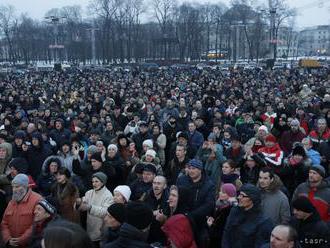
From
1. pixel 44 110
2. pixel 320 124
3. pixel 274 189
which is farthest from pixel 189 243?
pixel 44 110

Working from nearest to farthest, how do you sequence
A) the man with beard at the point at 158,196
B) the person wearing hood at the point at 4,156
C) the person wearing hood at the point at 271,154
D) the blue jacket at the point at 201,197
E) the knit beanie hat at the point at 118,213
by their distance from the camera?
the knit beanie hat at the point at 118,213 < the blue jacket at the point at 201,197 < the man with beard at the point at 158,196 < the person wearing hood at the point at 271,154 < the person wearing hood at the point at 4,156

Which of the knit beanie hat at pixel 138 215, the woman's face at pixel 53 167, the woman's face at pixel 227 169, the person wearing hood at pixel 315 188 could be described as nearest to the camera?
the knit beanie hat at pixel 138 215

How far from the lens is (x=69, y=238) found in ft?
7.07

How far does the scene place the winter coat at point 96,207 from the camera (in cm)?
529

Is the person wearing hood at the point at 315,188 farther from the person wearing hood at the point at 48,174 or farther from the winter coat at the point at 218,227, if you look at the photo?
the person wearing hood at the point at 48,174

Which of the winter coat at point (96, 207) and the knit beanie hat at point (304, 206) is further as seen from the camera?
the winter coat at point (96, 207)

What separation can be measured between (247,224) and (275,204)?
32.7 inches

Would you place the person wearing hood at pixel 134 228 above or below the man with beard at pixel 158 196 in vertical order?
above

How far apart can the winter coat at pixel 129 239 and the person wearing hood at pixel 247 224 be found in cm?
134

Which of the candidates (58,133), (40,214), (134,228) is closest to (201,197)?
(40,214)

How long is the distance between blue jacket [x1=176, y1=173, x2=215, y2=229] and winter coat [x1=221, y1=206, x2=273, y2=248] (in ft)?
1.27

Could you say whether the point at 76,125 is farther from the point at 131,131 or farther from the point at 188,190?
the point at 188,190

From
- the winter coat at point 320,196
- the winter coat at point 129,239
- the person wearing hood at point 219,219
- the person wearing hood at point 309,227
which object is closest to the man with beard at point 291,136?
the winter coat at point 320,196

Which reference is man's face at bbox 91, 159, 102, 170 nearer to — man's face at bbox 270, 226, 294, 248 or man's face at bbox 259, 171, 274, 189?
man's face at bbox 259, 171, 274, 189
